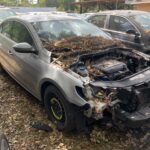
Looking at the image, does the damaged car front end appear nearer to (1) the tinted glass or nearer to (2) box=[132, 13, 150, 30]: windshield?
(1) the tinted glass

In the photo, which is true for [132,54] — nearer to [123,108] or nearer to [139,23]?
[123,108]

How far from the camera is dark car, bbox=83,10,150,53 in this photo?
7812 mm

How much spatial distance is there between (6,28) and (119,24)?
3.72 metres

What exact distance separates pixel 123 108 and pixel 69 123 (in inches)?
33.9

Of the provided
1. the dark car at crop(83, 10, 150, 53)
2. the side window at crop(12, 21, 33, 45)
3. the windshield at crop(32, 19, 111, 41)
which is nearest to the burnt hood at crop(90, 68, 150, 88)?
the windshield at crop(32, 19, 111, 41)

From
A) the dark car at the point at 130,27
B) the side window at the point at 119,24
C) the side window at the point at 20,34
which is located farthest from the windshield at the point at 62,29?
the side window at the point at 119,24

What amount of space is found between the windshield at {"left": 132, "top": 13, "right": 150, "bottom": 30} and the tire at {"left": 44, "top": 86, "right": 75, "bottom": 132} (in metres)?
4.60

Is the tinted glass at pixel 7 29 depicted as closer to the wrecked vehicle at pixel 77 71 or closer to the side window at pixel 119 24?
the wrecked vehicle at pixel 77 71

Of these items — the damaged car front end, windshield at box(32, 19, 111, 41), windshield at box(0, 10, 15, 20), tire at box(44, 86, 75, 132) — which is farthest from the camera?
windshield at box(0, 10, 15, 20)

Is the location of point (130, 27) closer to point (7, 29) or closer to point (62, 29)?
point (62, 29)

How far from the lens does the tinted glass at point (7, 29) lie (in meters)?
6.14

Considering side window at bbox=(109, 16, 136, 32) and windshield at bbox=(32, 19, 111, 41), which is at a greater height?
windshield at bbox=(32, 19, 111, 41)

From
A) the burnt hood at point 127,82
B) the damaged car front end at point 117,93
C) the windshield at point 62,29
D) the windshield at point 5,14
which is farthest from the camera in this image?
the windshield at point 5,14

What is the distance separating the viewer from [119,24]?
28.2 feet
